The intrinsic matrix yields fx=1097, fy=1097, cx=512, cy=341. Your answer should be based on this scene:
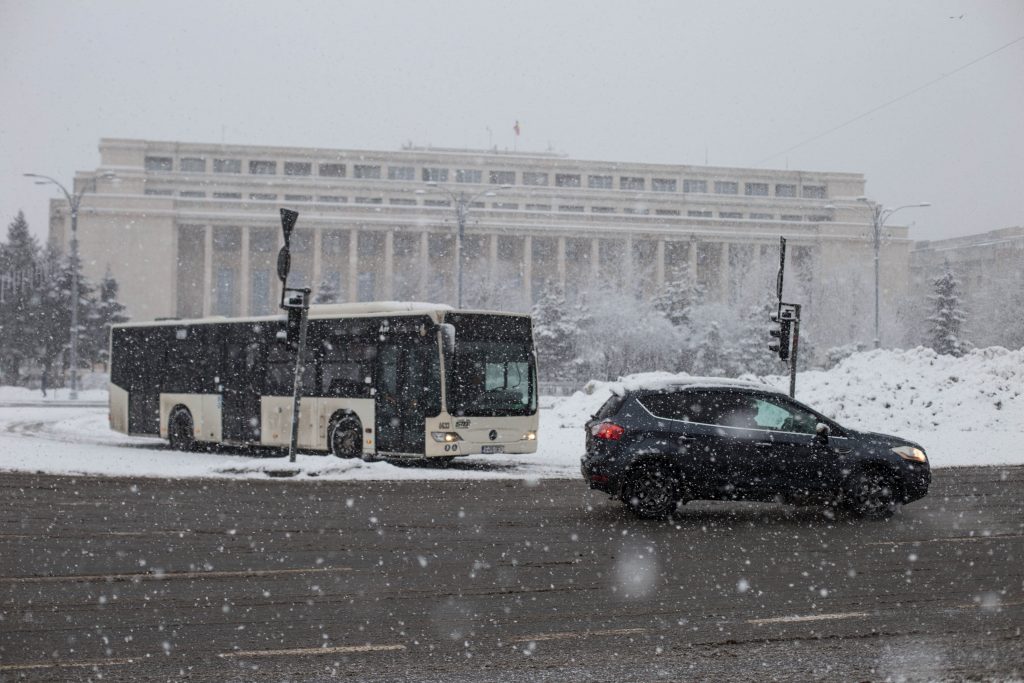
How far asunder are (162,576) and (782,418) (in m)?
7.39

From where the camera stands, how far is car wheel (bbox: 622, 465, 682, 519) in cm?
1248

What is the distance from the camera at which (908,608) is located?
7609 millimetres

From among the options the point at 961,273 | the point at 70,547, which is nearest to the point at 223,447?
the point at 70,547

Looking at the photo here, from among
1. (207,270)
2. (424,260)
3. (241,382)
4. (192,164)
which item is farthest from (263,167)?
(241,382)

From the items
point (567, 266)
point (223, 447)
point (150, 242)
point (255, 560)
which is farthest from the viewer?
point (567, 266)

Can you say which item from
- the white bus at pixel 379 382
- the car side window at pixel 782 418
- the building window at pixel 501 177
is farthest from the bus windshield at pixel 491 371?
the building window at pixel 501 177

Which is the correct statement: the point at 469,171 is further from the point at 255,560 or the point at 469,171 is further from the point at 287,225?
the point at 255,560

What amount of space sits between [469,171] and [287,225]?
316 feet

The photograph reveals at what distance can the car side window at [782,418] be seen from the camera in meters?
12.9

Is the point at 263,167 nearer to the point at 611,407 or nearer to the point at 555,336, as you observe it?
the point at 555,336

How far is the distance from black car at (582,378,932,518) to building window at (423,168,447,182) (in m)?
102

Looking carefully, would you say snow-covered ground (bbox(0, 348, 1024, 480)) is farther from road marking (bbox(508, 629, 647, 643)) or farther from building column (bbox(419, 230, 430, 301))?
building column (bbox(419, 230, 430, 301))

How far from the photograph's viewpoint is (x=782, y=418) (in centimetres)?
1291

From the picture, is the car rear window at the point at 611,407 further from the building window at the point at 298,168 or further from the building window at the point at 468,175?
the building window at the point at 298,168
